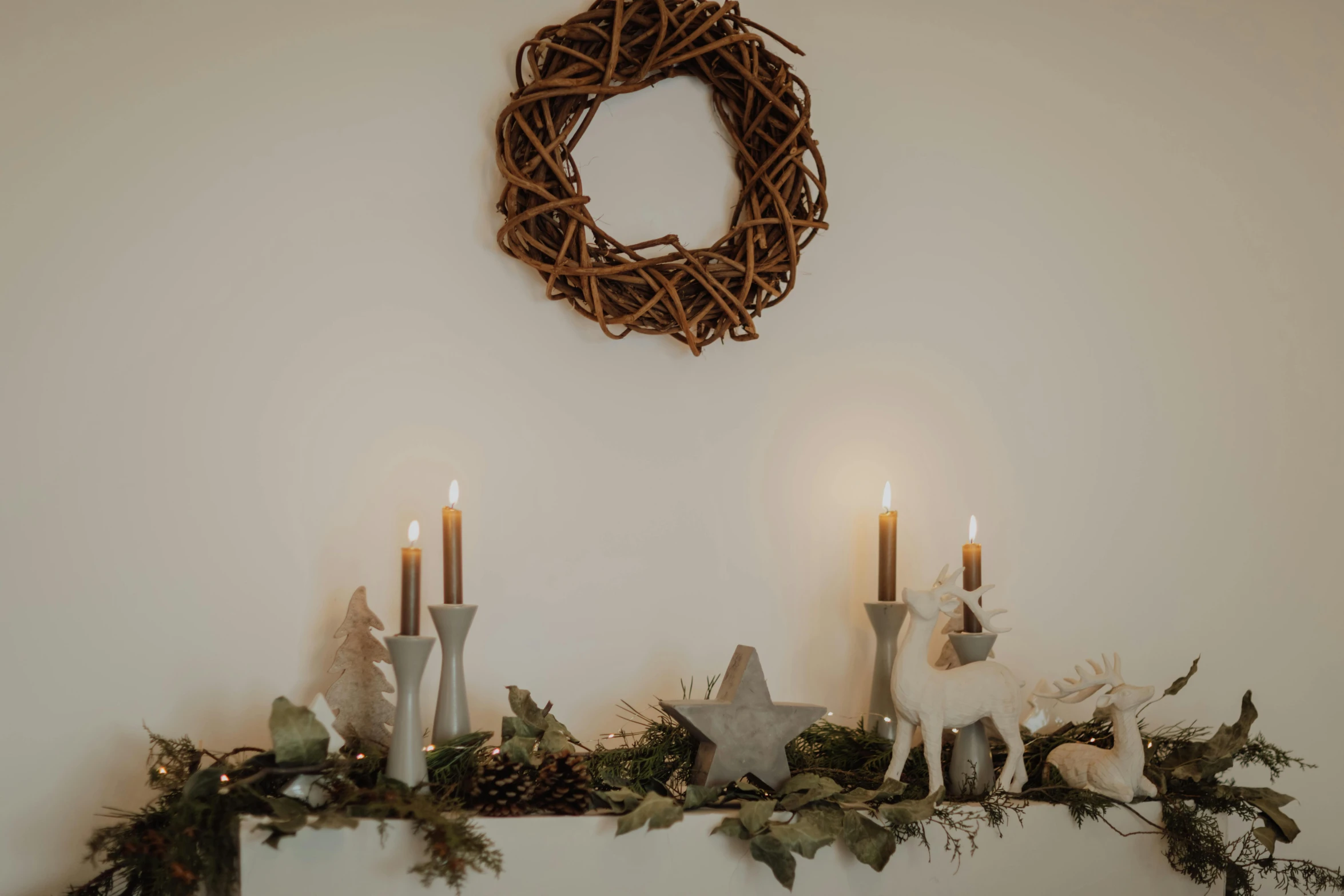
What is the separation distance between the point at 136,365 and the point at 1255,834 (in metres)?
1.32

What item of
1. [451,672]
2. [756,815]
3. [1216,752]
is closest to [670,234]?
[451,672]

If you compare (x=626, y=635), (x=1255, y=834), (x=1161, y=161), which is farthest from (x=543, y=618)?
(x=1161, y=161)

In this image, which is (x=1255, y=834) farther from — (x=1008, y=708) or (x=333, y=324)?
(x=333, y=324)

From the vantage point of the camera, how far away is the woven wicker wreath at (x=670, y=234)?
1.16m

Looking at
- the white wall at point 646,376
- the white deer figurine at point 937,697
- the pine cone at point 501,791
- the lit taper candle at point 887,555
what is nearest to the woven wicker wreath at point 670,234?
the white wall at point 646,376

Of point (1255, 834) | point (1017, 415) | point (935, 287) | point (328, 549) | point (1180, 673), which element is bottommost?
point (1255, 834)

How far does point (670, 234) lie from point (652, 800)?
2.15 ft

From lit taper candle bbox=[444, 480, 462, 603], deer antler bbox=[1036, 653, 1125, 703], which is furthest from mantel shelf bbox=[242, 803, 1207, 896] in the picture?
lit taper candle bbox=[444, 480, 462, 603]

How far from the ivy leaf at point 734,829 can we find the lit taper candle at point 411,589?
0.35 meters

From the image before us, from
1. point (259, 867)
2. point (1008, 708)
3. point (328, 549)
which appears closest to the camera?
point (259, 867)

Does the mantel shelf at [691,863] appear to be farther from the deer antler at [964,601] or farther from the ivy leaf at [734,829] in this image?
the deer antler at [964,601]

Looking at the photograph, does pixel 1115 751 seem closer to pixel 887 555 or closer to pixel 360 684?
pixel 887 555

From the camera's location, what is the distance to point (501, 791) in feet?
3.10

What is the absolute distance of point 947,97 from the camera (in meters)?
1.35
